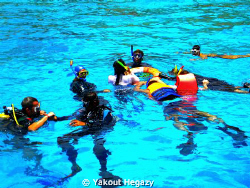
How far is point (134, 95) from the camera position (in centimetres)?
740

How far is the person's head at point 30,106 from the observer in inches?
196

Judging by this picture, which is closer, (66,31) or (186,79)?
(186,79)

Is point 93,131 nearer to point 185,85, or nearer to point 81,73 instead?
point 81,73

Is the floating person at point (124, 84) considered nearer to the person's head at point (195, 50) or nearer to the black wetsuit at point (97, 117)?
the black wetsuit at point (97, 117)

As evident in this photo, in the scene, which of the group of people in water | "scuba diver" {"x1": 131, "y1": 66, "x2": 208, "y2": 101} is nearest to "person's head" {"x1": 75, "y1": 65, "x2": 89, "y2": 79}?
the group of people in water

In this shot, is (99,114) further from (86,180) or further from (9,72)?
(9,72)

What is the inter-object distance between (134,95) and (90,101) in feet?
8.53

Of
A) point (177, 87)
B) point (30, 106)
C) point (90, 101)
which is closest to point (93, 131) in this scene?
point (90, 101)

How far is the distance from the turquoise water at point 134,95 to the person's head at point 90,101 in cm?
51

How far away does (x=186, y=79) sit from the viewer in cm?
624

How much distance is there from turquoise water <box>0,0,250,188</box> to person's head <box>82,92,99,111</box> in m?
0.51

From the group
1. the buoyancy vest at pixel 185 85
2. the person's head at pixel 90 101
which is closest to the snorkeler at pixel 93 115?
the person's head at pixel 90 101

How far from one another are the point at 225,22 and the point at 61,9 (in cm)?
1084

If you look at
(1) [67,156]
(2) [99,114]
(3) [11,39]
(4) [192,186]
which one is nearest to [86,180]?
(1) [67,156]
